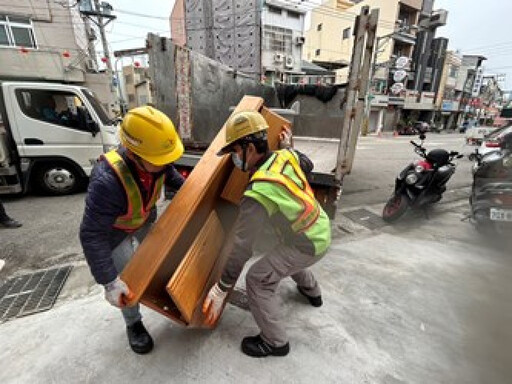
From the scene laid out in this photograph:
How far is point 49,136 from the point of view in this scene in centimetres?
437

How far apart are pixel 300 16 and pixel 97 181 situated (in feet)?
71.2

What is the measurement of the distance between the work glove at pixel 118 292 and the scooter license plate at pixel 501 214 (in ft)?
13.3

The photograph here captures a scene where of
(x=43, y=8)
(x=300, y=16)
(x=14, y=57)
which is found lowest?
(x=14, y=57)

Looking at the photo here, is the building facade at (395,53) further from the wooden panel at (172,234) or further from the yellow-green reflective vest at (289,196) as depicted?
the yellow-green reflective vest at (289,196)

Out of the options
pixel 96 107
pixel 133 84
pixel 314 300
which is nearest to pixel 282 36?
pixel 96 107

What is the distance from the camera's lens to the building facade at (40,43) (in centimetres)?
1059

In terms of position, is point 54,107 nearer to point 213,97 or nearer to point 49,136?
point 49,136

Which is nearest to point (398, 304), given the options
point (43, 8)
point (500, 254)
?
point (500, 254)

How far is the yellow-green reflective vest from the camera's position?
138cm

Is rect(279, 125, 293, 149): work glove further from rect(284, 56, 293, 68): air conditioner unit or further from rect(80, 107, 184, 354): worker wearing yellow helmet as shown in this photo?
rect(284, 56, 293, 68): air conditioner unit

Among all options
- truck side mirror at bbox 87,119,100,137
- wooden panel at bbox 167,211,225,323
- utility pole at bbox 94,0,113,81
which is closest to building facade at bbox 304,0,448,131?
utility pole at bbox 94,0,113,81

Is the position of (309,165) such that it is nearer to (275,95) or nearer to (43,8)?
(275,95)

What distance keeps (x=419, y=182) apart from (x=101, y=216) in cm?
410

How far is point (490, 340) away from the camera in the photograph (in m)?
1.91
